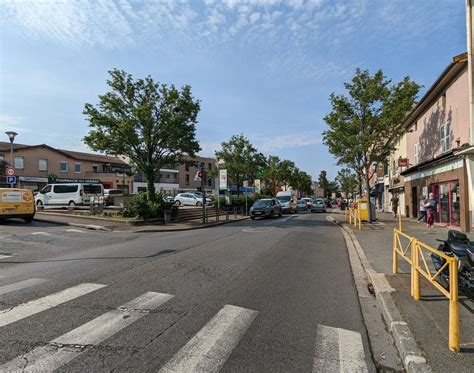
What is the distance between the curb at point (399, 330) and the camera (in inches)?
140

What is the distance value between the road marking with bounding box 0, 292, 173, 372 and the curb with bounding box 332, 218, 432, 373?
317 centimetres

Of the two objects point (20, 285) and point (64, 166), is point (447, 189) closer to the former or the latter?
point (20, 285)

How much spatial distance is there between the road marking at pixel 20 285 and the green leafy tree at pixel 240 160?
1221 inches

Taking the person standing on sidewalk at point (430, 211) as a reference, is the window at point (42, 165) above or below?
above

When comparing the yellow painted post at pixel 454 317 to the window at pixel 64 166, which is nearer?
the yellow painted post at pixel 454 317

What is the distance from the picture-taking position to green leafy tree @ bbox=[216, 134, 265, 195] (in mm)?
37719

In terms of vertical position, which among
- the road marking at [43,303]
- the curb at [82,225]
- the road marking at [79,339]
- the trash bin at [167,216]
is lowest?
the road marking at [79,339]

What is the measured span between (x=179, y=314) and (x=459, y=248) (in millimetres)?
4494

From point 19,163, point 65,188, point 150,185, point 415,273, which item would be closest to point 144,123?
point 150,185

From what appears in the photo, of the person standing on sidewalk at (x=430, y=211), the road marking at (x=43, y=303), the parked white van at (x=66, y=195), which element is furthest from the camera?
the parked white van at (x=66, y=195)

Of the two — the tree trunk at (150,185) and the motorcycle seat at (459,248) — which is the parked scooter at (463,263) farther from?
the tree trunk at (150,185)

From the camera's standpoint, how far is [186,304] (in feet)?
17.7

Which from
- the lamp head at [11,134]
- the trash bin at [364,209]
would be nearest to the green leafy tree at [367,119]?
the trash bin at [364,209]

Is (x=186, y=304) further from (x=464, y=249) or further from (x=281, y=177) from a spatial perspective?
(x=281, y=177)
